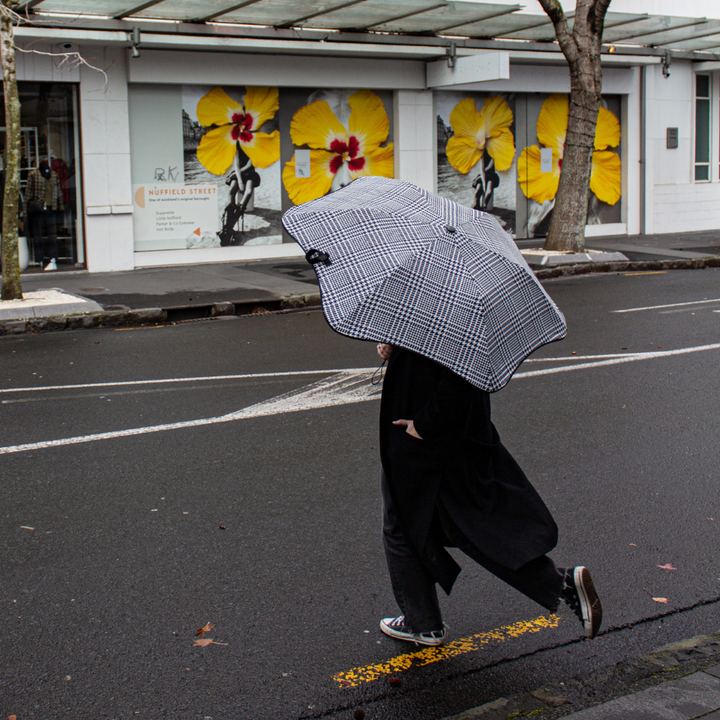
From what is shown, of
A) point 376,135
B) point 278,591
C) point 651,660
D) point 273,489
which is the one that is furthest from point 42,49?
point 651,660

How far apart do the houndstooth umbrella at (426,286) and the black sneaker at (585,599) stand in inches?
32.7

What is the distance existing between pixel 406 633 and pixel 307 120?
15.9m

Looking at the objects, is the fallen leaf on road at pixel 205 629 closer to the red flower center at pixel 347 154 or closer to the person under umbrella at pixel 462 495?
the person under umbrella at pixel 462 495

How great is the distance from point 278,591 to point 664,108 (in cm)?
2160

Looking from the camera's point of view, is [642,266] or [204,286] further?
[642,266]

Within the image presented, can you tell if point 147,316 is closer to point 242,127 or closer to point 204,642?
point 242,127

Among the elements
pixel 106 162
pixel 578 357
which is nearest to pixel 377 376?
pixel 578 357

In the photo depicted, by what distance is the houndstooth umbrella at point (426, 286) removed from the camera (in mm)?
2932

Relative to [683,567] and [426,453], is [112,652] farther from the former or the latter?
[683,567]

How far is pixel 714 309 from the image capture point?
11852 mm

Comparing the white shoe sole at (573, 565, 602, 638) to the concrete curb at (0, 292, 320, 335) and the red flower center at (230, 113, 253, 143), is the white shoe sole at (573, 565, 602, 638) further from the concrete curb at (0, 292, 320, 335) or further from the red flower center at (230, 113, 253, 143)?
the red flower center at (230, 113, 253, 143)

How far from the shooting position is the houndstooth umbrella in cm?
→ 293

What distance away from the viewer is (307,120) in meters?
18.4

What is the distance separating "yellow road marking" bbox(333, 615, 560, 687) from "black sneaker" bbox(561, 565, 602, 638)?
1.50 feet
